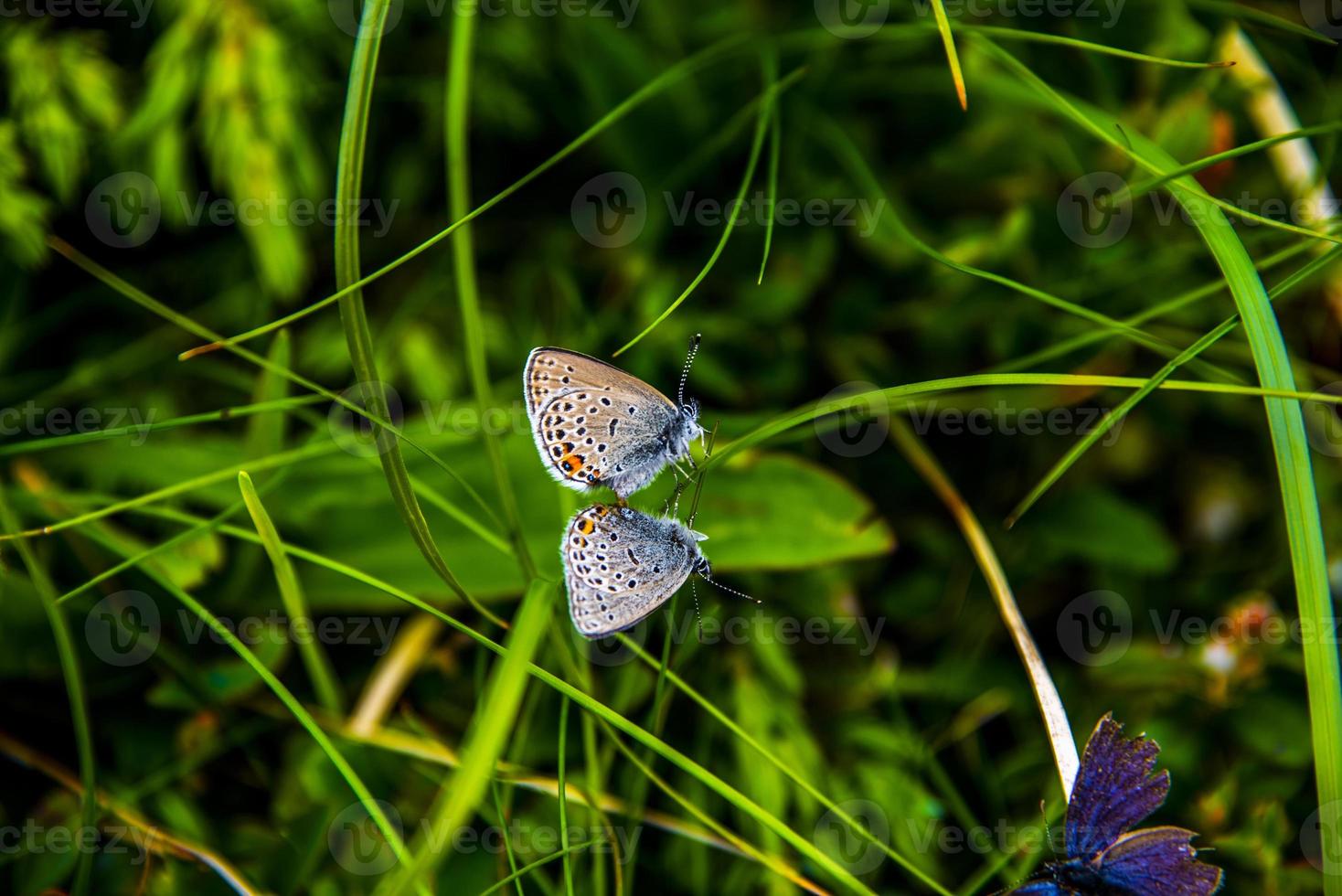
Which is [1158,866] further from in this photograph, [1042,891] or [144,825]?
[144,825]

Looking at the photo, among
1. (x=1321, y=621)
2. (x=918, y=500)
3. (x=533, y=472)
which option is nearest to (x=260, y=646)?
(x=533, y=472)

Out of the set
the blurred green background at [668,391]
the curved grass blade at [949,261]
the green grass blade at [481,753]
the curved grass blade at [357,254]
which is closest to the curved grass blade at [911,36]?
the blurred green background at [668,391]

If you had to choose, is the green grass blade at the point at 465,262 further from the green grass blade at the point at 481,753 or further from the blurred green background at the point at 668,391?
the green grass blade at the point at 481,753

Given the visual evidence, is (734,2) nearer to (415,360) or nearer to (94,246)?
(415,360)

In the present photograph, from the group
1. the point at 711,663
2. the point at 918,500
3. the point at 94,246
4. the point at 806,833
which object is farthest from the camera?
the point at 918,500

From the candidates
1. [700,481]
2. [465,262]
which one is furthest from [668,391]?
[465,262]
